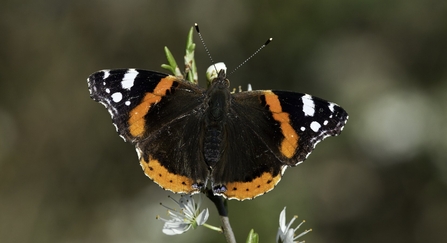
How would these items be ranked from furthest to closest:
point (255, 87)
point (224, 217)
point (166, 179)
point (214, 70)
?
point (255, 87), point (214, 70), point (166, 179), point (224, 217)

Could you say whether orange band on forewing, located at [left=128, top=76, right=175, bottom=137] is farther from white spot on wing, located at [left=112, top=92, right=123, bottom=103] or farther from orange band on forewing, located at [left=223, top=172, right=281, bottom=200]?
orange band on forewing, located at [left=223, top=172, right=281, bottom=200]

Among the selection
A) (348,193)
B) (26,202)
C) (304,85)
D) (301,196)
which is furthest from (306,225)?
(26,202)

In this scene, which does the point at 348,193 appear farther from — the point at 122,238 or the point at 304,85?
the point at 122,238

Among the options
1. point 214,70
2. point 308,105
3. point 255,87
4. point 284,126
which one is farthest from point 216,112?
point 255,87

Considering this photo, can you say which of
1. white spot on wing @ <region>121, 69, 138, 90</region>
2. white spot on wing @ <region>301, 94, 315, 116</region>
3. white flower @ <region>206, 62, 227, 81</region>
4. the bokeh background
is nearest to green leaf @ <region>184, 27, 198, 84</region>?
white flower @ <region>206, 62, 227, 81</region>

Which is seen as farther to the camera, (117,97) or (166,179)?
(117,97)

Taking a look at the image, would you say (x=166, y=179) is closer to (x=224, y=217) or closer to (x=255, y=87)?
(x=224, y=217)

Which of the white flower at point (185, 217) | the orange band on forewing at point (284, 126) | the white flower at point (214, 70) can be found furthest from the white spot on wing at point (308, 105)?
the white flower at point (185, 217)
